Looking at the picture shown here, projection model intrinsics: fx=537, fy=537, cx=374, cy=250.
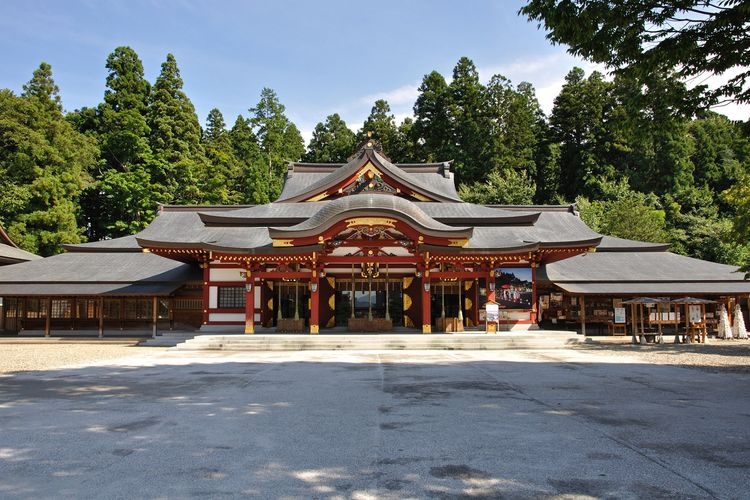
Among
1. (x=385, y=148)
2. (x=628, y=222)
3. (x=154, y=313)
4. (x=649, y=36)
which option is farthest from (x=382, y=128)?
(x=649, y=36)

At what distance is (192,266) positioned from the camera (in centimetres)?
2566

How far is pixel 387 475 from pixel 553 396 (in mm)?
4955

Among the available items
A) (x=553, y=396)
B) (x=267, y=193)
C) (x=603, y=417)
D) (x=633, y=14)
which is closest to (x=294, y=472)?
(x=603, y=417)

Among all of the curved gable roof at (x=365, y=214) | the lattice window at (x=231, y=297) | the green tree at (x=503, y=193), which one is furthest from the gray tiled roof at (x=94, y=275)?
the green tree at (x=503, y=193)

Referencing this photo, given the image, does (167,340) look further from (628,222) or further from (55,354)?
(628,222)

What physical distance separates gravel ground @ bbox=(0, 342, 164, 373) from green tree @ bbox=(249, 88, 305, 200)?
38.8 meters

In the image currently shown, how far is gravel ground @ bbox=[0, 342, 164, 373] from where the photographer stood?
13.9 m

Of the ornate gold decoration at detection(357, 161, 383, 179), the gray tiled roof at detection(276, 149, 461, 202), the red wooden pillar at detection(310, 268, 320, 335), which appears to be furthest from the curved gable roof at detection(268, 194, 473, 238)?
the gray tiled roof at detection(276, 149, 461, 202)

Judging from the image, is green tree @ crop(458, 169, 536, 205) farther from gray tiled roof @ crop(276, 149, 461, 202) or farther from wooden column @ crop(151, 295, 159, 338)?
wooden column @ crop(151, 295, 159, 338)

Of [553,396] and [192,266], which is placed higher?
[192,266]

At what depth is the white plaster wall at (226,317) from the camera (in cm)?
2278

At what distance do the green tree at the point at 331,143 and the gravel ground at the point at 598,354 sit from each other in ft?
140

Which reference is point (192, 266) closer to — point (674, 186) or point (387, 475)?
point (387, 475)

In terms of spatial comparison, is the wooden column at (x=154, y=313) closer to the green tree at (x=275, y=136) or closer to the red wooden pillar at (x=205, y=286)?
the red wooden pillar at (x=205, y=286)
